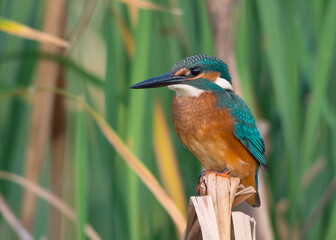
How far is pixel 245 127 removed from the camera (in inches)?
64.6

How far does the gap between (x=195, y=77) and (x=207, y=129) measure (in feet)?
0.53

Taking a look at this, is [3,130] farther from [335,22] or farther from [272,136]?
[335,22]

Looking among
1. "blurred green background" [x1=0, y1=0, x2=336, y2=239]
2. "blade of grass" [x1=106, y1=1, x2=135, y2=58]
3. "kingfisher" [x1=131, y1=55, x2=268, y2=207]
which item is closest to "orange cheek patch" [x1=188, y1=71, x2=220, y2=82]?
"kingfisher" [x1=131, y1=55, x2=268, y2=207]

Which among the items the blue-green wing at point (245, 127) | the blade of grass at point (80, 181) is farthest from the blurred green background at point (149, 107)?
the blue-green wing at point (245, 127)

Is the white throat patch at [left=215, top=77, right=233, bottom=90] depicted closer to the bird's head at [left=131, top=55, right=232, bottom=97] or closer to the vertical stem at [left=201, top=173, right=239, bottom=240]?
the bird's head at [left=131, top=55, right=232, bottom=97]

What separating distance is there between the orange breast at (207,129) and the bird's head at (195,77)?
30 millimetres

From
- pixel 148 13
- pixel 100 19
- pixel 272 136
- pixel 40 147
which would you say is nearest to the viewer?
pixel 148 13

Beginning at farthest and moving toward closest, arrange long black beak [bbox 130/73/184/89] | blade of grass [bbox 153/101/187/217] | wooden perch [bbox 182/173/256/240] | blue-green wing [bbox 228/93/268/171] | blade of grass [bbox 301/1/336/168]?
blade of grass [bbox 153/101/187/217], blade of grass [bbox 301/1/336/168], blue-green wing [bbox 228/93/268/171], long black beak [bbox 130/73/184/89], wooden perch [bbox 182/173/256/240]

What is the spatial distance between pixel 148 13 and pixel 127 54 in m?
0.24

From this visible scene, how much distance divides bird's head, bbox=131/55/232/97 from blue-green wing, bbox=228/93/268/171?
58mm

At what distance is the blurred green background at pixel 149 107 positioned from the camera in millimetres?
1770

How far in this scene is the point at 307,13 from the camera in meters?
2.13

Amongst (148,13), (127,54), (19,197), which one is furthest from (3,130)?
(148,13)

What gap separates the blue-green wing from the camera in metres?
1.61
